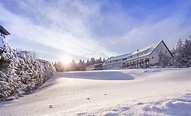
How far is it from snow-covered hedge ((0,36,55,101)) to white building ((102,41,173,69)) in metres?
25.8

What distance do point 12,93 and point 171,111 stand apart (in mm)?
6833

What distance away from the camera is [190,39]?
97.6 ft

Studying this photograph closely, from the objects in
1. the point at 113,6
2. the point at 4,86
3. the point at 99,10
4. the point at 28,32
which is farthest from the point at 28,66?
the point at 113,6

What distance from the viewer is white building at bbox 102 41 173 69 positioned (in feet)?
125

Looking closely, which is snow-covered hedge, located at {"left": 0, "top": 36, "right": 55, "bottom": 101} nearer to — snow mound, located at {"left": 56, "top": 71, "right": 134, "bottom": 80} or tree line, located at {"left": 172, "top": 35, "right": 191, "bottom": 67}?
snow mound, located at {"left": 56, "top": 71, "right": 134, "bottom": 80}

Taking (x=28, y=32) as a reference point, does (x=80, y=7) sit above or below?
above

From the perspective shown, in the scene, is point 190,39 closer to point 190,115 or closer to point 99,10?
point 99,10

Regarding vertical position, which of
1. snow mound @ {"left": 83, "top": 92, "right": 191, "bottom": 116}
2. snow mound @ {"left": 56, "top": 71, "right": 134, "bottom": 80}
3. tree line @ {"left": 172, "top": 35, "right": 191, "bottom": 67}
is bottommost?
snow mound @ {"left": 83, "top": 92, "right": 191, "bottom": 116}

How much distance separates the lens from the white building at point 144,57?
38.1 meters

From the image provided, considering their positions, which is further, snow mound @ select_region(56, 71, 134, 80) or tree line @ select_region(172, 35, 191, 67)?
tree line @ select_region(172, 35, 191, 67)

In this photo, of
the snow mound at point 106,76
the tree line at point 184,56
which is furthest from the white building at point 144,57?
the snow mound at point 106,76

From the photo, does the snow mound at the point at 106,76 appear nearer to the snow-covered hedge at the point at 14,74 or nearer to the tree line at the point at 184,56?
the snow-covered hedge at the point at 14,74

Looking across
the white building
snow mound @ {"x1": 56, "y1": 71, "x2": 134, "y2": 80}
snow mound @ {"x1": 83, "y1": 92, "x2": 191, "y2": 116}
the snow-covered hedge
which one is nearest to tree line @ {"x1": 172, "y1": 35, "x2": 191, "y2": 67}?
the white building

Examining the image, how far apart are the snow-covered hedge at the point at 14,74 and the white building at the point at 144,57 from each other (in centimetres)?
2581
